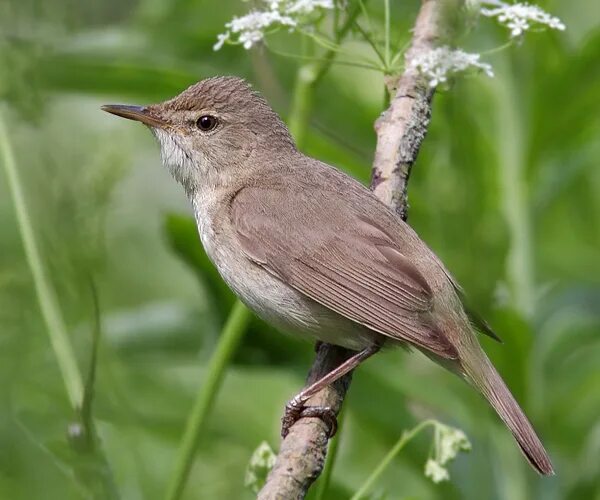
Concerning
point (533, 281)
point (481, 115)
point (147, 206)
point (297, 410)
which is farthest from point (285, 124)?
point (147, 206)

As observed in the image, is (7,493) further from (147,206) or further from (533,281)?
(147,206)

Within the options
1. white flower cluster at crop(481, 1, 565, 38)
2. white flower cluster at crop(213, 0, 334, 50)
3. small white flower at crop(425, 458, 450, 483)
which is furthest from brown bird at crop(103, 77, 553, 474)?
white flower cluster at crop(481, 1, 565, 38)

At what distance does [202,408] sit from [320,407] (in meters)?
0.37

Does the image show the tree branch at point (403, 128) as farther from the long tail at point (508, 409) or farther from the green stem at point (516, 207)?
the green stem at point (516, 207)

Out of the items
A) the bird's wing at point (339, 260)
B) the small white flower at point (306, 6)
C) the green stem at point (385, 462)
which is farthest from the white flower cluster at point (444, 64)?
the green stem at point (385, 462)

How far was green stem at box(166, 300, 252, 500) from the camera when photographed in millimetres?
3297

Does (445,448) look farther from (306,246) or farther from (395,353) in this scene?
(395,353)

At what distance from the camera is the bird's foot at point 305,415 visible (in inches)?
130

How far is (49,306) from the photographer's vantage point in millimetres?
3309

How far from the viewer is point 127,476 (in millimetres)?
3789

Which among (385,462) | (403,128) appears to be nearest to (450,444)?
(385,462)

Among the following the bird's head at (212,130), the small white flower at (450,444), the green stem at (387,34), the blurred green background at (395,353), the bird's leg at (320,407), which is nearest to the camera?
the small white flower at (450,444)

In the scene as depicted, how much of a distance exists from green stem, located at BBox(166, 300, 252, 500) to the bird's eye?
940 millimetres

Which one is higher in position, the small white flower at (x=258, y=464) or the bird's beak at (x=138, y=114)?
the bird's beak at (x=138, y=114)
